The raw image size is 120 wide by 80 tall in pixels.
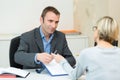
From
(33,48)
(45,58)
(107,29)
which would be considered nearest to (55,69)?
(45,58)

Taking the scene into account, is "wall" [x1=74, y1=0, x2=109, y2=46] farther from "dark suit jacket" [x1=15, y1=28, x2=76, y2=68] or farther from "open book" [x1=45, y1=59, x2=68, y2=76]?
"open book" [x1=45, y1=59, x2=68, y2=76]

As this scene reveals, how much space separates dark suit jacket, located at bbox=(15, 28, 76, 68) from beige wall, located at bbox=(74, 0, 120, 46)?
1528 millimetres

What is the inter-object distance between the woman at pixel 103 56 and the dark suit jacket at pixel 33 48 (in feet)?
2.40

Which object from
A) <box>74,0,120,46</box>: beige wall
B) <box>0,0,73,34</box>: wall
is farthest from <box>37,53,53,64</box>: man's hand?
<box>74,0,120,46</box>: beige wall

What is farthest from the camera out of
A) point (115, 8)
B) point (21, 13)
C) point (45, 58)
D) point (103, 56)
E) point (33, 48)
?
point (115, 8)

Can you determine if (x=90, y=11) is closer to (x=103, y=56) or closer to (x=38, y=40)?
(x=38, y=40)

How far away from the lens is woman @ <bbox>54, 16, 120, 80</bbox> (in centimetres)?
172

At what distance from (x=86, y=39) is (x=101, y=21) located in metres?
1.93

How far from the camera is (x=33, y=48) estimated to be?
2.60m

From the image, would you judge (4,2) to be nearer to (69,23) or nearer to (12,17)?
(12,17)

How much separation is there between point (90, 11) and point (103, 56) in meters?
2.61

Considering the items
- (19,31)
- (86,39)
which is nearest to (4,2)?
(19,31)

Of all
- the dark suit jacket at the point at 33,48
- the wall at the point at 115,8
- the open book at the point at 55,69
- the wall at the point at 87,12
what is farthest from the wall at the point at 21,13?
the open book at the point at 55,69

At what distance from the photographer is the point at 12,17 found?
381 centimetres
